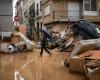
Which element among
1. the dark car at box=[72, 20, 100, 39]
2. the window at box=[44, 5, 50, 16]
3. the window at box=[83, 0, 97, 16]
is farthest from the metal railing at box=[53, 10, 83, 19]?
the dark car at box=[72, 20, 100, 39]

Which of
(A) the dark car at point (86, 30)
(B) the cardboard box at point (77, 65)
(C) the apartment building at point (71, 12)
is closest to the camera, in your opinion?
(B) the cardboard box at point (77, 65)

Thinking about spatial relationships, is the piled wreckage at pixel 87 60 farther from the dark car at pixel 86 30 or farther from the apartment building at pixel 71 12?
the apartment building at pixel 71 12

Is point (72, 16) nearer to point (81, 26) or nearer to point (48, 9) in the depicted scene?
point (48, 9)

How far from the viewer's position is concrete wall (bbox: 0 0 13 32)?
90.0 ft

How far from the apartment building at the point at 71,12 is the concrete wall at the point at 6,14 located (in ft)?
57.7

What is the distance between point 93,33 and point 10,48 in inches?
227

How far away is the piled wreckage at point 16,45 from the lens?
2589cm

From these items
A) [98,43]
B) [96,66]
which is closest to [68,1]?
[98,43]

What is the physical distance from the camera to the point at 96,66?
12.6 m

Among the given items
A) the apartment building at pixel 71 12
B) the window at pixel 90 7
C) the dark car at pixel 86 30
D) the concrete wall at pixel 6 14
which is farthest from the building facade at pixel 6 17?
the window at pixel 90 7

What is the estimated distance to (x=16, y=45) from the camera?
26.5m

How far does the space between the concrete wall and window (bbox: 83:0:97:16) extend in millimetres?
19621

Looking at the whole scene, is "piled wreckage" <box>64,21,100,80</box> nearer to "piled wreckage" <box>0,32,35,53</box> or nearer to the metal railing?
"piled wreckage" <box>0,32,35,53</box>

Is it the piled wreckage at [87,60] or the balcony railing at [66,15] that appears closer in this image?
the piled wreckage at [87,60]
